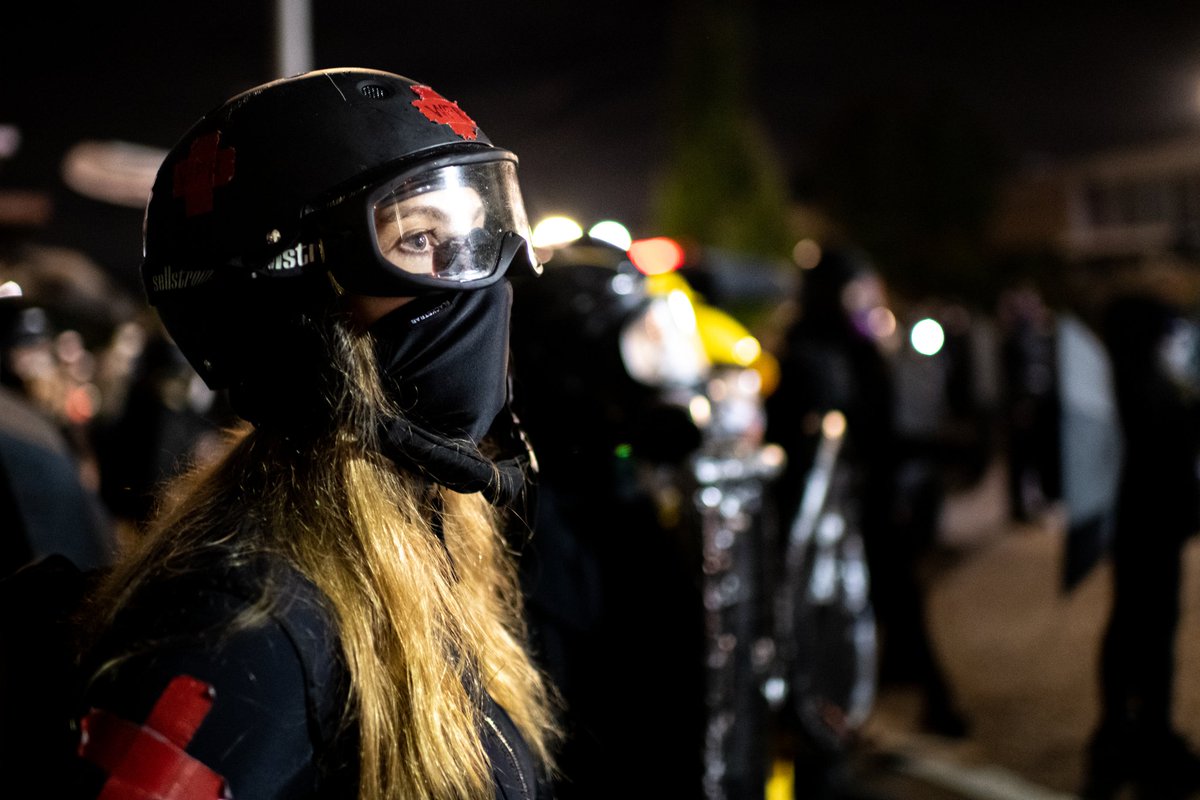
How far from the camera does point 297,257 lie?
1.41m

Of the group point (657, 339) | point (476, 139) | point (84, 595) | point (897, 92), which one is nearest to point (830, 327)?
point (657, 339)

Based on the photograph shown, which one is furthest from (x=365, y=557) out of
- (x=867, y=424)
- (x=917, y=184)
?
(x=917, y=184)

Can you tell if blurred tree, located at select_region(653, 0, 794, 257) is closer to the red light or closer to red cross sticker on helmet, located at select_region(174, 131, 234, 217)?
the red light

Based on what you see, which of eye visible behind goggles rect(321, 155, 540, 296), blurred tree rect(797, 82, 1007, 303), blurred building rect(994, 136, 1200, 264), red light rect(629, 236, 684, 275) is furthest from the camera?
blurred building rect(994, 136, 1200, 264)

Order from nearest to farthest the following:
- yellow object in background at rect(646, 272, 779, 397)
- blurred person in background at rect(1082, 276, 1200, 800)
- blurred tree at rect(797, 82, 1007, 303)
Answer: blurred person in background at rect(1082, 276, 1200, 800)
yellow object in background at rect(646, 272, 779, 397)
blurred tree at rect(797, 82, 1007, 303)

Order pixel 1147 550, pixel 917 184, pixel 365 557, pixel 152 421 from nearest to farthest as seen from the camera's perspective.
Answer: pixel 365 557 < pixel 1147 550 < pixel 152 421 < pixel 917 184

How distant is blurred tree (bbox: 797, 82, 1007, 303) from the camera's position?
2761 cm

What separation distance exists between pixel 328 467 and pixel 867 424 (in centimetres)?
450

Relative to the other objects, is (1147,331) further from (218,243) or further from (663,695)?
(218,243)

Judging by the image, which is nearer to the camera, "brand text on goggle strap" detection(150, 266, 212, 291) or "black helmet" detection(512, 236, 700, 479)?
"brand text on goggle strap" detection(150, 266, 212, 291)

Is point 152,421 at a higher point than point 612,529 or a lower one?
higher

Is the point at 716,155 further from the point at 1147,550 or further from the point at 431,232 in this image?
the point at 431,232

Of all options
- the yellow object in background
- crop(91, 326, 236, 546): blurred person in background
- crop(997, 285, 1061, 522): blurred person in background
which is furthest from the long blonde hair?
crop(997, 285, 1061, 522): blurred person in background

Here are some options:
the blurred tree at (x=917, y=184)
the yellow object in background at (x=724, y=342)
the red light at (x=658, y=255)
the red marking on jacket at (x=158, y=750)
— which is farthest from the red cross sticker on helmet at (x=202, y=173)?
the blurred tree at (x=917, y=184)
